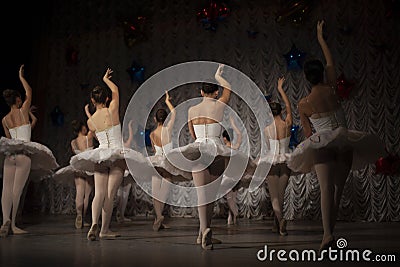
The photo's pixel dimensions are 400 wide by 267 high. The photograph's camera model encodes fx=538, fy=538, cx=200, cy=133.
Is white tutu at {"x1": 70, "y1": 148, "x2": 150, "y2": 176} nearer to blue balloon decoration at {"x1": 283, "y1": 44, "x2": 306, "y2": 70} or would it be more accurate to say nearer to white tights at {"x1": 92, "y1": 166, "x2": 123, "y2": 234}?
white tights at {"x1": 92, "y1": 166, "x2": 123, "y2": 234}

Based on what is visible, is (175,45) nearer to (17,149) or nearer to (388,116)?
(388,116)

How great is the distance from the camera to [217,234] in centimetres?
627

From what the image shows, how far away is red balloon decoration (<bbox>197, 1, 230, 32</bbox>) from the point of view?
34.9 feet

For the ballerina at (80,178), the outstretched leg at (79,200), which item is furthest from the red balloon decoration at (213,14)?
the outstretched leg at (79,200)

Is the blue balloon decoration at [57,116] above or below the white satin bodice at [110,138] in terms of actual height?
above

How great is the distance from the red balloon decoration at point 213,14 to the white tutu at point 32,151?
5.15 metres

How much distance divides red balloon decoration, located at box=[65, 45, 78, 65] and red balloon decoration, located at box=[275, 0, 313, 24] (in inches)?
202

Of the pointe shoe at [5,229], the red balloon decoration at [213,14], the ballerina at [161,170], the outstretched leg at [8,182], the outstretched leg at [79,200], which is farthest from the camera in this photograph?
the red balloon decoration at [213,14]

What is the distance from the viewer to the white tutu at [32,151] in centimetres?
623

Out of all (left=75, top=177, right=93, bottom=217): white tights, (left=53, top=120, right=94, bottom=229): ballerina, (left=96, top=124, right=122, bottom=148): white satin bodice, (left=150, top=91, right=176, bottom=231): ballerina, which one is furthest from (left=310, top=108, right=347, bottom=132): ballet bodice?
(left=75, top=177, right=93, bottom=217): white tights

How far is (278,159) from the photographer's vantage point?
21.4 feet

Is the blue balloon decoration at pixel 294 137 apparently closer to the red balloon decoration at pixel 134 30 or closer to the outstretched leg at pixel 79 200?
the outstretched leg at pixel 79 200

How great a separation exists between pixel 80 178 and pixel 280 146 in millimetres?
3182

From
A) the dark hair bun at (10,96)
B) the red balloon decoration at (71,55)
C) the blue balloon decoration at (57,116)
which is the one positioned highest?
the red balloon decoration at (71,55)
